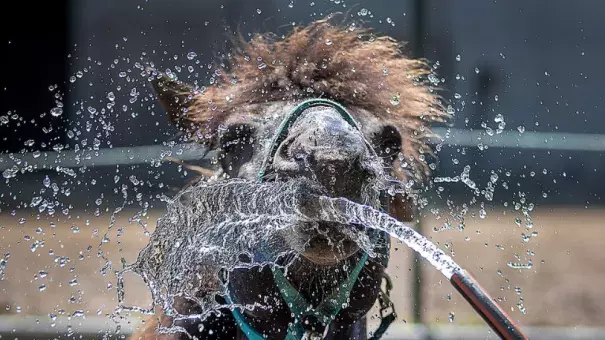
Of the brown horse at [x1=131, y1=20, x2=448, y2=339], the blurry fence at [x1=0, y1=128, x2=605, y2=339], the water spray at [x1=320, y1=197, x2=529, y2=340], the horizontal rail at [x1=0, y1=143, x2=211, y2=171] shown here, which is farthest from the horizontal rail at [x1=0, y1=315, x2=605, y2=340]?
the water spray at [x1=320, y1=197, x2=529, y2=340]

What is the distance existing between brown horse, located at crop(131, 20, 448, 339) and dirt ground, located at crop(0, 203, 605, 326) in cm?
170

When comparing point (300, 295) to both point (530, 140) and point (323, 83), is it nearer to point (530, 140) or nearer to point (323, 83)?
point (323, 83)

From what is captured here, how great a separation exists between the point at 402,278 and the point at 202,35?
225 cm

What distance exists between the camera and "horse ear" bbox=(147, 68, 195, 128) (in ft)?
7.28

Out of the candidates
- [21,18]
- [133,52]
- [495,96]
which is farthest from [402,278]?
[21,18]

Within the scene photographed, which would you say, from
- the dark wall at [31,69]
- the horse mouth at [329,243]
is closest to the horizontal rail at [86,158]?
the dark wall at [31,69]

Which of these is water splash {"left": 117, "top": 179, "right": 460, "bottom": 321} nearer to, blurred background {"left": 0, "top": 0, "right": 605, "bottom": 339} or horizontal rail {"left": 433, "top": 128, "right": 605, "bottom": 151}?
blurred background {"left": 0, "top": 0, "right": 605, "bottom": 339}

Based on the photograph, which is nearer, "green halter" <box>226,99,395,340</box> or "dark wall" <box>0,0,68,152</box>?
"green halter" <box>226,99,395,340</box>

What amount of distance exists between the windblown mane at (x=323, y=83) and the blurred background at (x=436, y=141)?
1857mm

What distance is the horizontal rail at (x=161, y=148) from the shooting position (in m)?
4.95

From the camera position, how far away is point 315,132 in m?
1.55

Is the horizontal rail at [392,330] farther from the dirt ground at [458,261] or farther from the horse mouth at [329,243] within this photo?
the horse mouth at [329,243]

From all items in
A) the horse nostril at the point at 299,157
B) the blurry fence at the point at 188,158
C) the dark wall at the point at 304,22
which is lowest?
the blurry fence at the point at 188,158

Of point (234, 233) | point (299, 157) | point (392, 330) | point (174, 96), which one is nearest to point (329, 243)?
point (299, 157)
